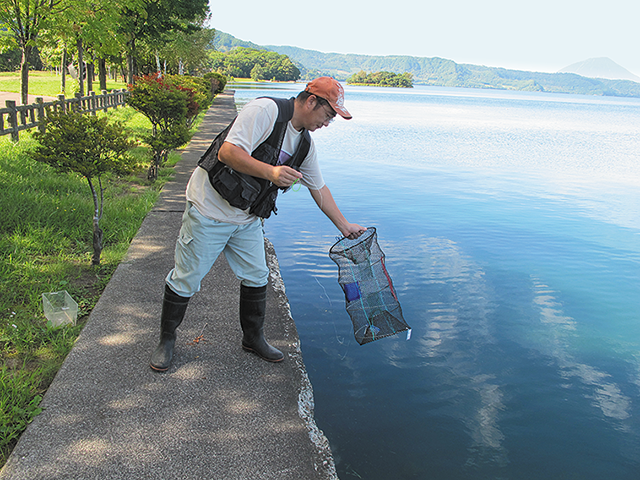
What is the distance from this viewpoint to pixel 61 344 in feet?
11.0

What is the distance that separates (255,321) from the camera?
10.3ft

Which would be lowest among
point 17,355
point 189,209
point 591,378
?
point 591,378

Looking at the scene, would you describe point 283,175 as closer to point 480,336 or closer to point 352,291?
point 352,291

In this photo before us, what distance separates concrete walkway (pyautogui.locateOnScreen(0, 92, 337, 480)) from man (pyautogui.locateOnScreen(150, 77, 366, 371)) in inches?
10.4

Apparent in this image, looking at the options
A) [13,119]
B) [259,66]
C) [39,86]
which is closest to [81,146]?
[13,119]

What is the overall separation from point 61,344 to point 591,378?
4397mm

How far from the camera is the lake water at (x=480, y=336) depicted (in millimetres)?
3369

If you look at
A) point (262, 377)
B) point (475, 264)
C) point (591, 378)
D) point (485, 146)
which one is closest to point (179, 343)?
point (262, 377)

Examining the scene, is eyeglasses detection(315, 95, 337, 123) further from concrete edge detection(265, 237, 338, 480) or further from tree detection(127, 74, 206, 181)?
tree detection(127, 74, 206, 181)

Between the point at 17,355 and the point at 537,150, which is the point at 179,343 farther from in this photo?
the point at 537,150

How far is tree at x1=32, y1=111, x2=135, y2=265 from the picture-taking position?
186 inches

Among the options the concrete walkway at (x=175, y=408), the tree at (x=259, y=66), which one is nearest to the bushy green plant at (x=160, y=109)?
the concrete walkway at (x=175, y=408)

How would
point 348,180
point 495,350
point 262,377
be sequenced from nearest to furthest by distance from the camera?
point 262,377 → point 495,350 → point 348,180

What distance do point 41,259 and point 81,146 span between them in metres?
1.18
